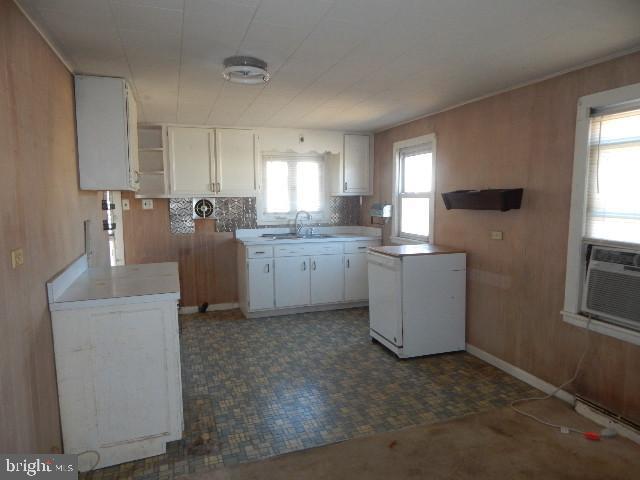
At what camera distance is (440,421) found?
105 inches

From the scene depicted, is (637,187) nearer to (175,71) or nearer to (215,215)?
(175,71)

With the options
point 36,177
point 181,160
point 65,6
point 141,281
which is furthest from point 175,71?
point 181,160

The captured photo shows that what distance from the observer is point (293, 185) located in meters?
5.49

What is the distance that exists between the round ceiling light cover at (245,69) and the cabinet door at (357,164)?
274 cm

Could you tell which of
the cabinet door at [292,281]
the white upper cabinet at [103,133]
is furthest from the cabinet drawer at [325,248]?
the white upper cabinet at [103,133]

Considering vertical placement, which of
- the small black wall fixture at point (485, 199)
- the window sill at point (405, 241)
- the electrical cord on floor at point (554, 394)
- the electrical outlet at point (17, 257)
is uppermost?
the small black wall fixture at point (485, 199)

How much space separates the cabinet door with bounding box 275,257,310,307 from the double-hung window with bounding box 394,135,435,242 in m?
1.18

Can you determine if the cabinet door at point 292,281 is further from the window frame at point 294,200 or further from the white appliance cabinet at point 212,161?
the white appliance cabinet at point 212,161

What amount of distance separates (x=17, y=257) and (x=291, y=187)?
394cm

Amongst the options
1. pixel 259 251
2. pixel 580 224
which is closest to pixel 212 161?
pixel 259 251

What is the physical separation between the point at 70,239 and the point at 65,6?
1383mm

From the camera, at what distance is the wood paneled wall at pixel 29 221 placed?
1.61 m

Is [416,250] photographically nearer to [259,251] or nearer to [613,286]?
[613,286]

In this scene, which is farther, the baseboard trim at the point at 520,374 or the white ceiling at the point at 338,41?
the baseboard trim at the point at 520,374
